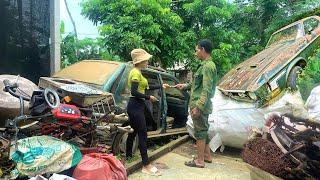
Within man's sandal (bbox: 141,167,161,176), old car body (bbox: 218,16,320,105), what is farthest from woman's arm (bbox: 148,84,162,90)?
man's sandal (bbox: 141,167,161,176)

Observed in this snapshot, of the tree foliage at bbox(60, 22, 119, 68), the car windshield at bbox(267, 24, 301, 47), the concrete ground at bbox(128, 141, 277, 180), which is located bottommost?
the concrete ground at bbox(128, 141, 277, 180)

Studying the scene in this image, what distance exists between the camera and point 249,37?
13.2m

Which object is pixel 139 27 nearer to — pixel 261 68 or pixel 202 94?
pixel 261 68

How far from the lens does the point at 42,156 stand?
12.9 ft

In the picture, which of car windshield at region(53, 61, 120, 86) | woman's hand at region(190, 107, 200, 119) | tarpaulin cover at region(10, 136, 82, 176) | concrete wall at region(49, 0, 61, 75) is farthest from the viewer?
concrete wall at region(49, 0, 61, 75)

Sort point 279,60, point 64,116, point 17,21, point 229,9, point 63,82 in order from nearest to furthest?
point 64,116 < point 63,82 < point 279,60 < point 17,21 < point 229,9

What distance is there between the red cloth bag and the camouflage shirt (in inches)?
83.0

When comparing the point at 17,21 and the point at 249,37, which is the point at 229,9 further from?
the point at 17,21

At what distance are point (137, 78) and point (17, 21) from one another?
4.12 metres

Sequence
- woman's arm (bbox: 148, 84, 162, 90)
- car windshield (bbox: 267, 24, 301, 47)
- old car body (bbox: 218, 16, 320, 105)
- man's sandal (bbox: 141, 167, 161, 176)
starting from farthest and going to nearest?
car windshield (bbox: 267, 24, 301, 47)
old car body (bbox: 218, 16, 320, 105)
woman's arm (bbox: 148, 84, 162, 90)
man's sandal (bbox: 141, 167, 161, 176)

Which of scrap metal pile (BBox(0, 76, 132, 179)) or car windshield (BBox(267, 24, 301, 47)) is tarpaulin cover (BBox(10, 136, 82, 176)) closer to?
scrap metal pile (BBox(0, 76, 132, 179))

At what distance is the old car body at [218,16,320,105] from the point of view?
7234mm

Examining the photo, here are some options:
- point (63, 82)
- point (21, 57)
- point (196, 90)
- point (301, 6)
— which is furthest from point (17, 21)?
point (301, 6)

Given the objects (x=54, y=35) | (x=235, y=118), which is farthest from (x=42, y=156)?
(x=54, y=35)
